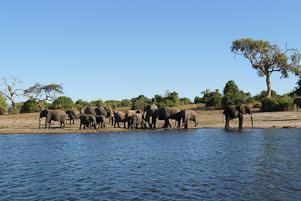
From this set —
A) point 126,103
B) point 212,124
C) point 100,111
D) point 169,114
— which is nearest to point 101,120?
point 100,111

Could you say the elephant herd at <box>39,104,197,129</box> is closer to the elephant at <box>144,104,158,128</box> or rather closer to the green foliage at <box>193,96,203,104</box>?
the elephant at <box>144,104,158,128</box>

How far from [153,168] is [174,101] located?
61.3m

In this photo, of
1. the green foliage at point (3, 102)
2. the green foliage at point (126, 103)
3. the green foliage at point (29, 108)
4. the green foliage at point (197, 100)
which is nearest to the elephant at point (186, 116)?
the green foliage at point (29, 108)

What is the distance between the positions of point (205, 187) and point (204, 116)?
45.2 m

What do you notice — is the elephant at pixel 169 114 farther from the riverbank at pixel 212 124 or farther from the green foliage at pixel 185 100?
the green foliage at pixel 185 100

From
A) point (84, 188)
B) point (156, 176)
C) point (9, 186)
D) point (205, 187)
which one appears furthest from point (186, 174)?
point (9, 186)

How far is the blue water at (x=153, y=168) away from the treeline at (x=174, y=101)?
96.0 feet

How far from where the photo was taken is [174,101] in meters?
83.2

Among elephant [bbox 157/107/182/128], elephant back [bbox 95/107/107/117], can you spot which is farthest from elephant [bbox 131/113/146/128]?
elephant back [bbox 95/107/107/117]

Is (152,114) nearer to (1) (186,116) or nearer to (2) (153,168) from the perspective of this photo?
(1) (186,116)

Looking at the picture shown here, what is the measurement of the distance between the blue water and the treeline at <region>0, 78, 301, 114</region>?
29261 millimetres

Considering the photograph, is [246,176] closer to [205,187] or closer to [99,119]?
[205,187]

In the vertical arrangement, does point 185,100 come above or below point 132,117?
above

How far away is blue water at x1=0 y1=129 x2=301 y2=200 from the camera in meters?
16.5
